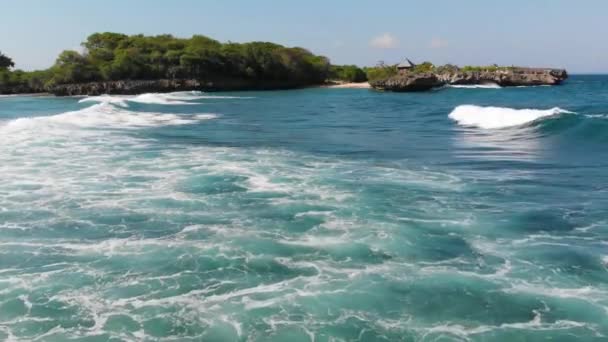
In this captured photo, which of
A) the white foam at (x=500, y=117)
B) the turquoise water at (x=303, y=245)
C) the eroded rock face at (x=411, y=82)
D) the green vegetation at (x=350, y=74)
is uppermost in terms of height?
the green vegetation at (x=350, y=74)

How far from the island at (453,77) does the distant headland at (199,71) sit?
0.12m

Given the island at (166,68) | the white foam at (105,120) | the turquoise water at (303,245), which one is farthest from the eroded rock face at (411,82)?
the turquoise water at (303,245)

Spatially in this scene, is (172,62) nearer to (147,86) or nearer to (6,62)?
(147,86)

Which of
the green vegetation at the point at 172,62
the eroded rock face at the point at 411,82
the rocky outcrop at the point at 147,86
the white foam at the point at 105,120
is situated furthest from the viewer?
the green vegetation at the point at 172,62

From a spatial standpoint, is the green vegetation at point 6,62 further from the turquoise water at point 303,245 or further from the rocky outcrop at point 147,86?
the turquoise water at point 303,245

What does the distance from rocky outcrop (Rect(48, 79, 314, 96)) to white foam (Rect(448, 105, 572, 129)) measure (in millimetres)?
50069

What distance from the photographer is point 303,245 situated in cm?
879

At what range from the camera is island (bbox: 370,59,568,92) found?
67125 mm

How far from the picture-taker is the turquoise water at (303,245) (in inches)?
250

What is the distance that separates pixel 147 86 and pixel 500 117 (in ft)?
178

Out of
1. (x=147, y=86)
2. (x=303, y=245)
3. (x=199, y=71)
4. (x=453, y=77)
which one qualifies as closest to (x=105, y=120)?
(x=303, y=245)

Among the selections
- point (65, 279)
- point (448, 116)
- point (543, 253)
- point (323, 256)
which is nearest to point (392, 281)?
point (323, 256)

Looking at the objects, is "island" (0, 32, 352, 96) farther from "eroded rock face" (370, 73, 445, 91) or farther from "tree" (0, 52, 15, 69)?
"eroded rock face" (370, 73, 445, 91)

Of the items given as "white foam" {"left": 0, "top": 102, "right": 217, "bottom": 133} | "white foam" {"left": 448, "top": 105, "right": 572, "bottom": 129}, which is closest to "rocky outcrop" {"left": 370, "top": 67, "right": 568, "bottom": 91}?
"white foam" {"left": 448, "top": 105, "right": 572, "bottom": 129}
